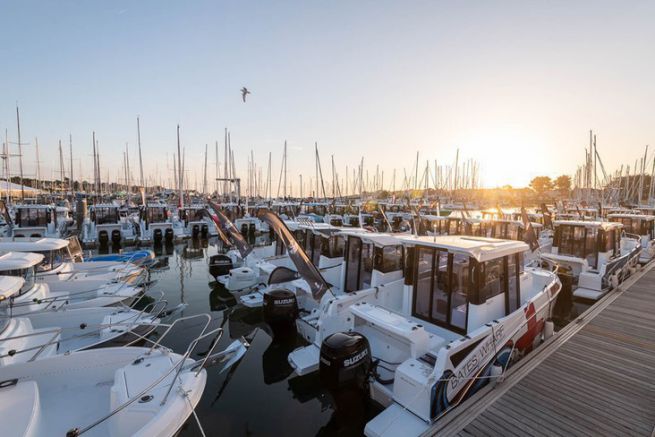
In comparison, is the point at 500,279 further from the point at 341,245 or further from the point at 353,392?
the point at 341,245

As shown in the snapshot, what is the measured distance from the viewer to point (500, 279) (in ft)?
21.6

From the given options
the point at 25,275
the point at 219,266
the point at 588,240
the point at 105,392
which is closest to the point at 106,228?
the point at 219,266

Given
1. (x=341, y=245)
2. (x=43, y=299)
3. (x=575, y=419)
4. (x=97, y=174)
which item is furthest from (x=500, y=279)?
(x=97, y=174)

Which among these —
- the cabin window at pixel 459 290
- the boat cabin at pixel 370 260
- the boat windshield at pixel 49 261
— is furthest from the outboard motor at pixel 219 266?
the cabin window at pixel 459 290

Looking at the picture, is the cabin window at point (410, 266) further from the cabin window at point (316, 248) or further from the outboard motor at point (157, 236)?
the outboard motor at point (157, 236)

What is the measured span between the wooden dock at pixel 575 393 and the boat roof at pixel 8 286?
8.61m

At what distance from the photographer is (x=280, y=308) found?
26.9 ft

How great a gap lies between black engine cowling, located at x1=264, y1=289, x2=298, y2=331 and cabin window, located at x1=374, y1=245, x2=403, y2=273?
245 cm

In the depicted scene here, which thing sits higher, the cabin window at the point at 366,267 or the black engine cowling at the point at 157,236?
the cabin window at the point at 366,267

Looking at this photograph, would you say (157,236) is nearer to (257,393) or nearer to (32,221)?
(32,221)

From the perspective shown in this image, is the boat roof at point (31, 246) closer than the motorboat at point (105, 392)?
No

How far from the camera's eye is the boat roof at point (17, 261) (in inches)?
316

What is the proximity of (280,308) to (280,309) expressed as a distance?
3 cm

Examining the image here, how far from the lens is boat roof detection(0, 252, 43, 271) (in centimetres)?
802
